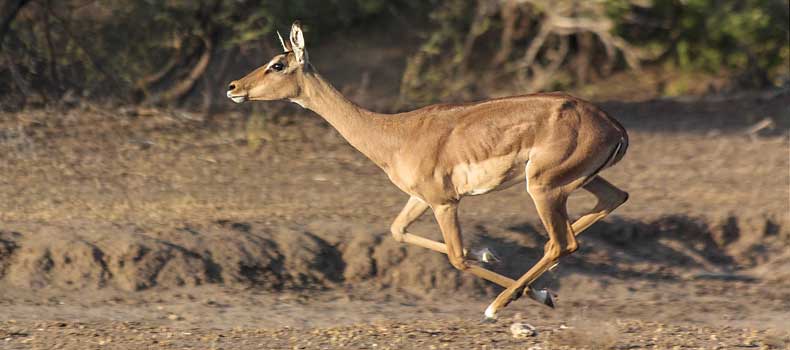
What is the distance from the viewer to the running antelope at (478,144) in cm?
820

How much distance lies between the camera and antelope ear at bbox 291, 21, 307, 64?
327 inches

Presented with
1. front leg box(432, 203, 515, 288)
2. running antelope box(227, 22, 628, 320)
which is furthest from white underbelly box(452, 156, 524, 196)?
front leg box(432, 203, 515, 288)

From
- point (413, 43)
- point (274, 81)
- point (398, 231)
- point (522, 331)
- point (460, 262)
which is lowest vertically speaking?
point (522, 331)

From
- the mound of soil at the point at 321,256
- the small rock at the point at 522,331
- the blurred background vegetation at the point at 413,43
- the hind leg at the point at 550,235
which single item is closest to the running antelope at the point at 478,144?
the hind leg at the point at 550,235

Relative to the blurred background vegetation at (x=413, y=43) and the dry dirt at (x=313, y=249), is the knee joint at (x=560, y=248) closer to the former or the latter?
the dry dirt at (x=313, y=249)

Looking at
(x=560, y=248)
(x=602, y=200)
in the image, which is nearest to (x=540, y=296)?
(x=560, y=248)

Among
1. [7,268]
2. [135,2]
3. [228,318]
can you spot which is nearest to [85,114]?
[135,2]

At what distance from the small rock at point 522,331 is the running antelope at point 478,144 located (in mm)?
242

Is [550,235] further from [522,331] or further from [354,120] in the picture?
[354,120]

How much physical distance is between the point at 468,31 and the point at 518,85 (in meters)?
1.37

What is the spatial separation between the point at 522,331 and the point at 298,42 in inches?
88.8

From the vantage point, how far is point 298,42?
330 inches

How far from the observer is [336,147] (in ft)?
43.9

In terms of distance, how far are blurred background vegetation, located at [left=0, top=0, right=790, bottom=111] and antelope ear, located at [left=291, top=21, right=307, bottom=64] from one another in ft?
15.6
